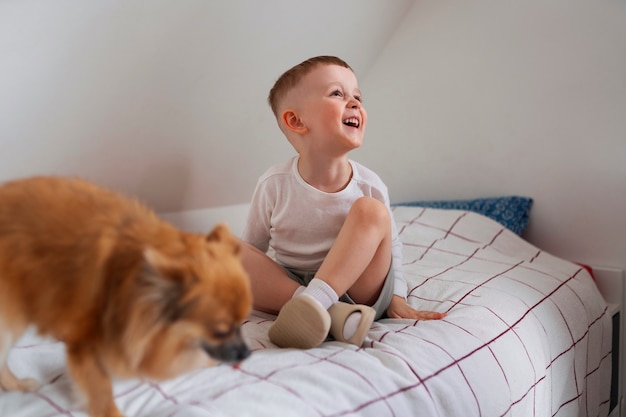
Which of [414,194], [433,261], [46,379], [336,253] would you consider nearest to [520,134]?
[414,194]

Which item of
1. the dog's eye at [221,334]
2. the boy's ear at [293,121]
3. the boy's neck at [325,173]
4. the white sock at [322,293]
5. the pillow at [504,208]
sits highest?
the pillow at [504,208]

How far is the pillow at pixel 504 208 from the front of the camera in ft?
6.55

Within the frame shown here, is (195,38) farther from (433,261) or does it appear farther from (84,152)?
(433,261)

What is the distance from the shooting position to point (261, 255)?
4.61 ft

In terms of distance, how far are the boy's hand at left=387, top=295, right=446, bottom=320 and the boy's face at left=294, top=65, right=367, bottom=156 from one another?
0.37 m

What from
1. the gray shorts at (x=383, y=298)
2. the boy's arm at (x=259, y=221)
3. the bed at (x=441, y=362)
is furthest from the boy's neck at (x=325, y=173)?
the bed at (x=441, y=362)

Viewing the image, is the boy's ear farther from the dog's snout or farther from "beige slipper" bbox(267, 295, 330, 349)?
the dog's snout

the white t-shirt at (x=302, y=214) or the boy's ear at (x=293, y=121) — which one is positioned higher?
the boy's ear at (x=293, y=121)

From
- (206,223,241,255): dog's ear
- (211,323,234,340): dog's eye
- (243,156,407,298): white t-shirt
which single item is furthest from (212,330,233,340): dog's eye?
(243,156,407,298): white t-shirt

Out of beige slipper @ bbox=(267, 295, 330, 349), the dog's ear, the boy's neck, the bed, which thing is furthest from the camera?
the boy's neck

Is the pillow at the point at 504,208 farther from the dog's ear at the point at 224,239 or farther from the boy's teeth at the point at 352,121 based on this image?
the dog's ear at the point at 224,239

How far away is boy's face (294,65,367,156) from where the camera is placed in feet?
4.69

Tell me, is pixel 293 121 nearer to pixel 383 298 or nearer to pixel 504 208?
pixel 383 298

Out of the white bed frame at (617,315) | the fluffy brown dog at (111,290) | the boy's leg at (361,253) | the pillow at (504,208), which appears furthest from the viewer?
the pillow at (504,208)
